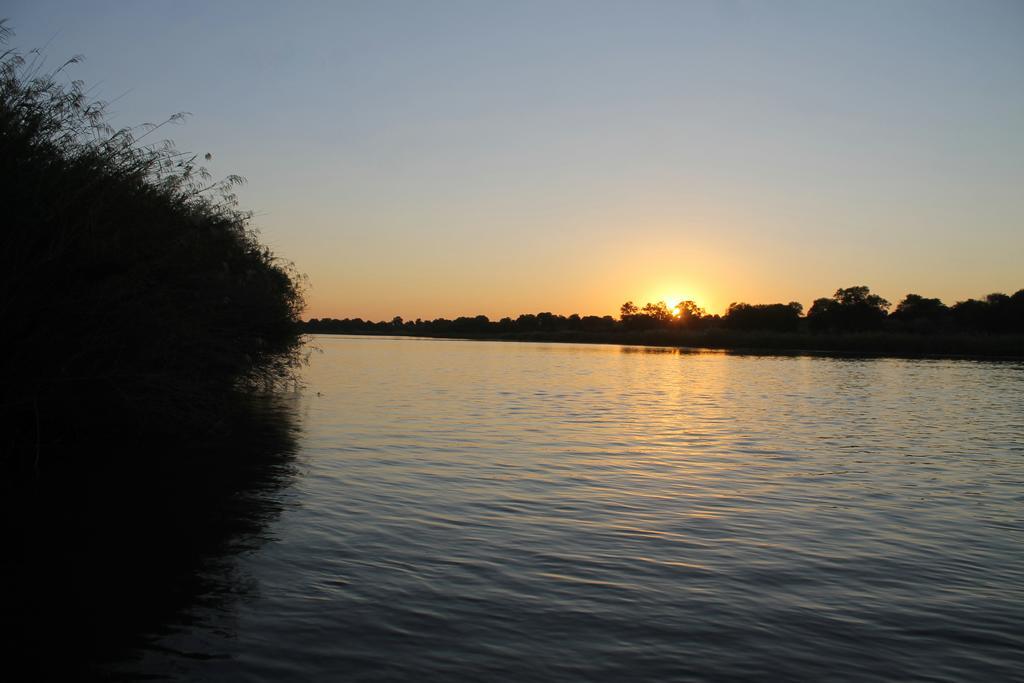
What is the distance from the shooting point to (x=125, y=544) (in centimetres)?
976

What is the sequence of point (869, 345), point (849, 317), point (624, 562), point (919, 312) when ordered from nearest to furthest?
point (624, 562) < point (869, 345) < point (849, 317) < point (919, 312)

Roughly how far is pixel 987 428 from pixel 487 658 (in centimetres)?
2294

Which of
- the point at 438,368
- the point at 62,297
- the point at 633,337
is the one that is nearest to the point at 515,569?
the point at 62,297

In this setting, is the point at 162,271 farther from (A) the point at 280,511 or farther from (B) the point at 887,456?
(B) the point at 887,456

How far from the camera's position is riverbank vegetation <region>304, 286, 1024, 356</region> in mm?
84062

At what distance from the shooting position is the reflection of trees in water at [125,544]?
23.3 feet

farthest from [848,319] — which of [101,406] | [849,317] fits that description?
[101,406]

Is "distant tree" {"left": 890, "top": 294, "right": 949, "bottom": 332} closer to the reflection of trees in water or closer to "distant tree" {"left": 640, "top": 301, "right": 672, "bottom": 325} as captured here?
"distant tree" {"left": 640, "top": 301, "right": 672, "bottom": 325}

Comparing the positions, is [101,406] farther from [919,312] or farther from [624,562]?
[919,312]

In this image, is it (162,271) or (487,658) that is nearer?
(487,658)

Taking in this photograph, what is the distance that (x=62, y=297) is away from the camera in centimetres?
1202

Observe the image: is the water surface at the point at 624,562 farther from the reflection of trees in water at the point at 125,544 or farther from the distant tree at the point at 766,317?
the distant tree at the point at 766,317

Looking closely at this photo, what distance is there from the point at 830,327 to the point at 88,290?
136 meters

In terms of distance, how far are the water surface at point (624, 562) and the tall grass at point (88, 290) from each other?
3.28m
